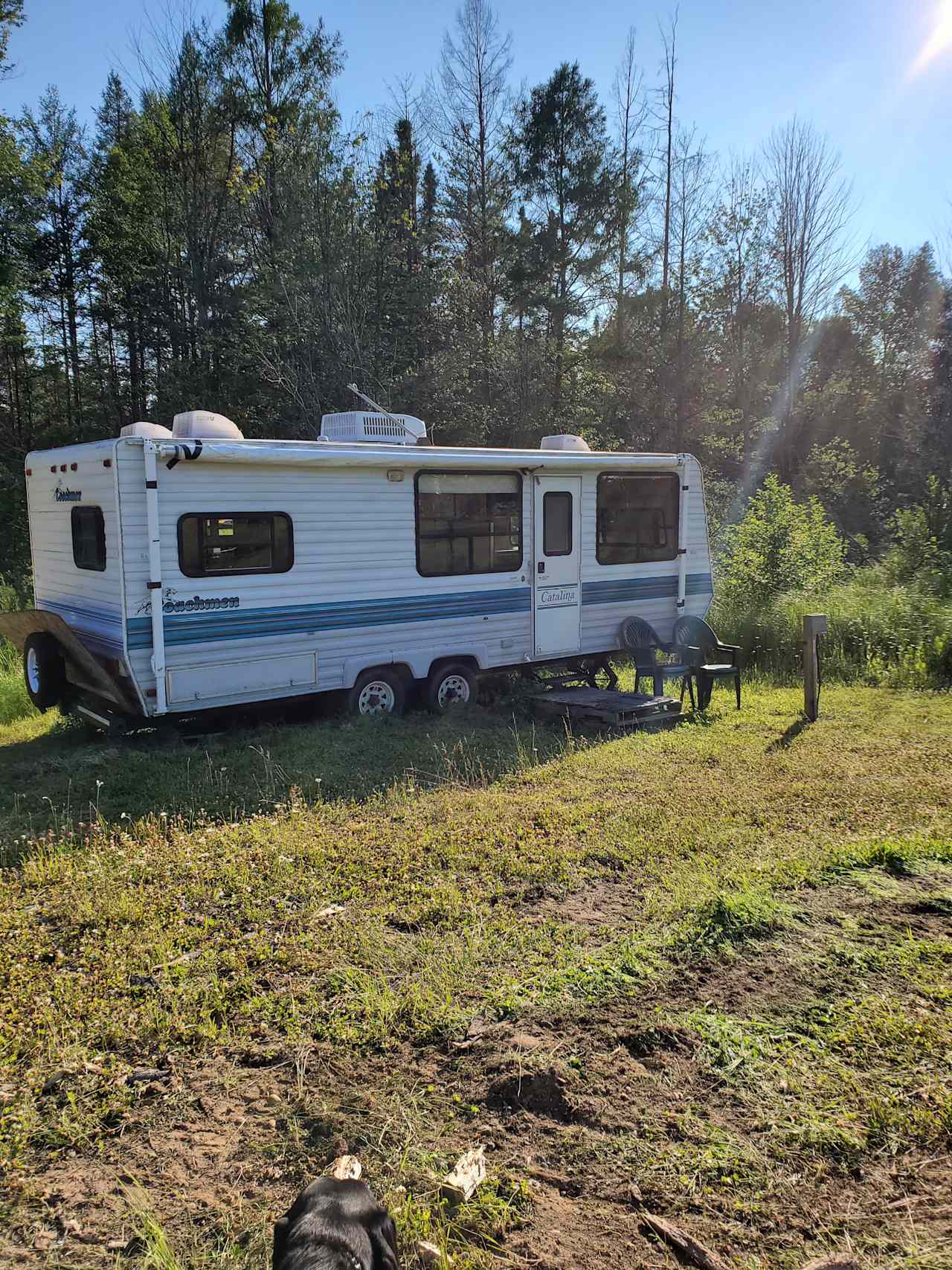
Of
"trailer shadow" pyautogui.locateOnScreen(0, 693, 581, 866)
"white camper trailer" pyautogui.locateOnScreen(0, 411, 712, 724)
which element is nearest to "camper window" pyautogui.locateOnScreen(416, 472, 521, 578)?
"white camper trailer" pyautogui.locateOnScreen(0, 411, 712, 724)

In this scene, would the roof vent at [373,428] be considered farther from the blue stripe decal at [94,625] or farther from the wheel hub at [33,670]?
the wheel hub at [33,670]

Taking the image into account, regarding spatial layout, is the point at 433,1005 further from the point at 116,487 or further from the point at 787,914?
the point at 116,487

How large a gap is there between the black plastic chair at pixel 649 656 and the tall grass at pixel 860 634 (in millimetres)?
1757

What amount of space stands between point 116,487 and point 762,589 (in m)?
9.08

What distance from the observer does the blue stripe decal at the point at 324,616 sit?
6715 mm

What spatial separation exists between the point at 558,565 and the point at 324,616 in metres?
2.81

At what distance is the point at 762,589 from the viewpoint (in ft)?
41.0

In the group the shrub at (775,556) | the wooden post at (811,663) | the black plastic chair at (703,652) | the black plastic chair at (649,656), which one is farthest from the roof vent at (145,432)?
the shrub at (775,556)

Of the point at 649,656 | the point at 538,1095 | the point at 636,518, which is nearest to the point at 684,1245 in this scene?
the point at 538,1095

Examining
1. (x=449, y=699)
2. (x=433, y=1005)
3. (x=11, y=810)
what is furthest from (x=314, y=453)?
(x=433, y=1005)

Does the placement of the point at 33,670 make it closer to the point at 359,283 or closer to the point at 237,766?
the point at 237,766

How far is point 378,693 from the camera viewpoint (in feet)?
26.9

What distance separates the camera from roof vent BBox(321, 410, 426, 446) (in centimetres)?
817

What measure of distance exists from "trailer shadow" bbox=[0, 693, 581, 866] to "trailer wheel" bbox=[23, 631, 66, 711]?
0.49 metres
